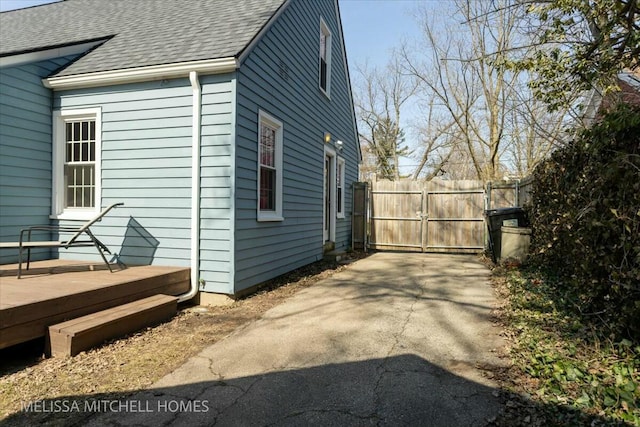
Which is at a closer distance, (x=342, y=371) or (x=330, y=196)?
(x=342, y=371)

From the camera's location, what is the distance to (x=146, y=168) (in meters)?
5.84

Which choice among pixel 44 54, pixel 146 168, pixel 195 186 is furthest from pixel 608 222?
pixel 44 54

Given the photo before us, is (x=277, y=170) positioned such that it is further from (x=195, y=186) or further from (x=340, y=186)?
(x=340, y=186)

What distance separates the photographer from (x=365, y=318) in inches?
188

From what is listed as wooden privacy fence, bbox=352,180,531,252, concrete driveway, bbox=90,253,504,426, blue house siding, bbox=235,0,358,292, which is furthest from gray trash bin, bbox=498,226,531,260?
blue house siding, bbox=235,0,358,292

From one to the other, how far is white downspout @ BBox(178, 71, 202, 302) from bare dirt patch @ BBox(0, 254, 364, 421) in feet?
2.18

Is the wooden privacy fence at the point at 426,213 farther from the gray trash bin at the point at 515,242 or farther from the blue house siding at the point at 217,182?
the blue house siding at the point at 217,182

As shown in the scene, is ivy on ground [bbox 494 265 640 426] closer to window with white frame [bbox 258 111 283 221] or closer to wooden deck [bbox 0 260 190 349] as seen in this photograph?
window with white frame [bbox 258 111 283 221]

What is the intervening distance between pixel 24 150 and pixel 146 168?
6.22ft

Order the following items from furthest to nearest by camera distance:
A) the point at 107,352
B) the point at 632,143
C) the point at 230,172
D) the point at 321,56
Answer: the point at 321,56 < the point at 230,172 < the point at 107,352 < the point at 632,143

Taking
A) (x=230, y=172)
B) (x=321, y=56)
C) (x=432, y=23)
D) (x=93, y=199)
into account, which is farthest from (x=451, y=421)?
(x=432, y=23)

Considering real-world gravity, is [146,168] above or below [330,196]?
above

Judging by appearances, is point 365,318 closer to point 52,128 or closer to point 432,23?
point 52,128

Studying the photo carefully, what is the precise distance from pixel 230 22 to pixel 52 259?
4.84 meters
